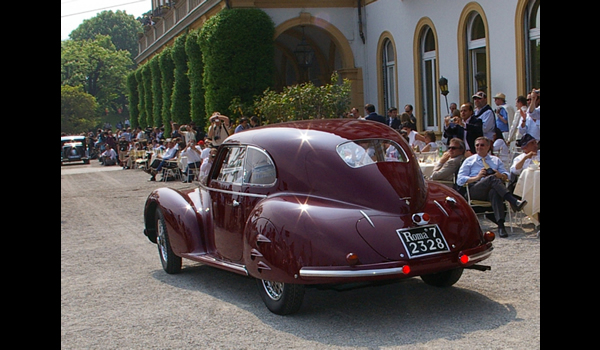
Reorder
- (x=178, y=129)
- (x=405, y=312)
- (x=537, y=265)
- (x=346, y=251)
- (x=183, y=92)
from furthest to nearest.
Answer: (x=183, y=92), (x=178, y=129), (x=537, y=265), (x=405, y=312), (x=346, y=251)

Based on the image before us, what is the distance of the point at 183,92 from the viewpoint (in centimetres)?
3186

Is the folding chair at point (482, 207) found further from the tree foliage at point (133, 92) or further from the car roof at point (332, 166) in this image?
the tree foliage at point (133, 92)

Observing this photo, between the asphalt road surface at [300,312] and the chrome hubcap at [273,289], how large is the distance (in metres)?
0.17

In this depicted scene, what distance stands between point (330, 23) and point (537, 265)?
1830cm

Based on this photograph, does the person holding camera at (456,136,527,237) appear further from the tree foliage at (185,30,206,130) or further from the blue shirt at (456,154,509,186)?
the tree foliage at (185,30,206,130)

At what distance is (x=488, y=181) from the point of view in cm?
973

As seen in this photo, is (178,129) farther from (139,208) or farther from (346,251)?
(346,251)

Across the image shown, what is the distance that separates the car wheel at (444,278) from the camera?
662 centimetres

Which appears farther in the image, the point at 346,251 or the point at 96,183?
the point at 96,183

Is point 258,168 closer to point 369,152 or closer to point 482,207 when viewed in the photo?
point 369,152

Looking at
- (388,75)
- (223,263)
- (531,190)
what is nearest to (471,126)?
(531,190)

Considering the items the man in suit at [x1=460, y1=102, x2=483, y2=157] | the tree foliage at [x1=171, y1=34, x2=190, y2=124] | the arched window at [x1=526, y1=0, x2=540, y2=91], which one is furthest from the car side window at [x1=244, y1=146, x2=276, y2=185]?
the tree foliage at [x1=171, y1=34, x2=190, y2=124]

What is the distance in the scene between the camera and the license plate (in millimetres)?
5609
